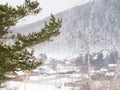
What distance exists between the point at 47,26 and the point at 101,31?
111m

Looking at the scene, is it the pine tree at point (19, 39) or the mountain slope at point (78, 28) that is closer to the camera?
the pine tree at point (19, 39)

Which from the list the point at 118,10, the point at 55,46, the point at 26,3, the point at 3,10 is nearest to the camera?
the point at 3,10

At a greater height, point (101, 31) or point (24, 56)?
point (101, 31)

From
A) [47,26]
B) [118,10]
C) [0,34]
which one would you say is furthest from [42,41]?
[118,10]

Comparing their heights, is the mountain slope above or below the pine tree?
above

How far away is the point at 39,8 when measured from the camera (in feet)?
25.2

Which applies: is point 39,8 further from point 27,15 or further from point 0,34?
point 0,34

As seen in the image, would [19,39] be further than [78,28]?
No

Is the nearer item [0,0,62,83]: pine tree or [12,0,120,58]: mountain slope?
[0,0,62,83]: pine tree

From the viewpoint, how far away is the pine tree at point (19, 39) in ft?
23.2

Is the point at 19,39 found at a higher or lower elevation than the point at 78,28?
lower

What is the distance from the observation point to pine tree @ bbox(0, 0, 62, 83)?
709 centimetres

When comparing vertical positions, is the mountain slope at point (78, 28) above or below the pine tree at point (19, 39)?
above

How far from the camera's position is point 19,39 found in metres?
7.44
